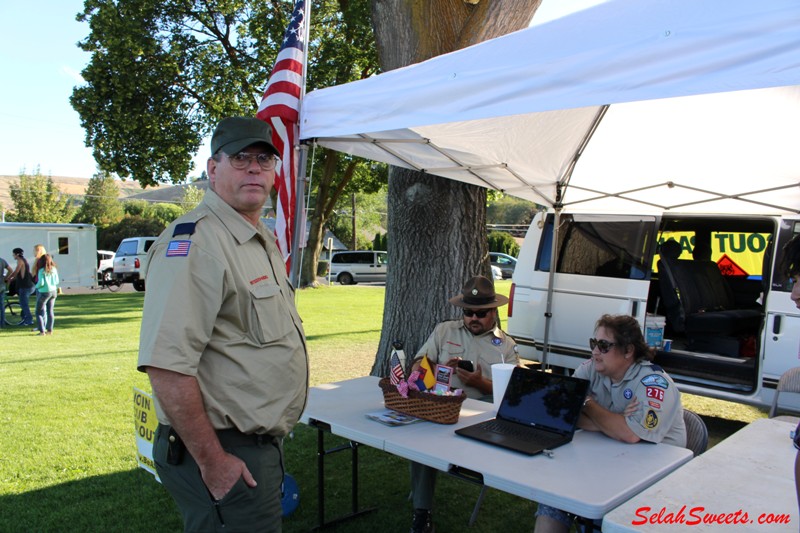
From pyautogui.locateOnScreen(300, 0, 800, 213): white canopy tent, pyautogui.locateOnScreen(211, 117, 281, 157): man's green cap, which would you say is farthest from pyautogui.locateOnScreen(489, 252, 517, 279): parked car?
pyautogui.locateOnScreen(211, 117, 281, 157): man's green cap

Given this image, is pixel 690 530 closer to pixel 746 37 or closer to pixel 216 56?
pixel 746 37

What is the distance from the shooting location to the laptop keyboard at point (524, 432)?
2651mm

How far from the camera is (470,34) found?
523 cm

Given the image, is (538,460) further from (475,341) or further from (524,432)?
(475,341)

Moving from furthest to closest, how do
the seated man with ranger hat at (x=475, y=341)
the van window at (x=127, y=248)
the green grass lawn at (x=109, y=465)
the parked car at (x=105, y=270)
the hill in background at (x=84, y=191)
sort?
the hill in background at (x=84, y=191)
the parked car at (x=105, y=270)
the van window at (x=127, y=248)
the seated man with ranger hat at (x=475, y=341)
the green grass lawn at (x=109, y=465)

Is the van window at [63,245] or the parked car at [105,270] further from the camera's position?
the parked car at [105,270]

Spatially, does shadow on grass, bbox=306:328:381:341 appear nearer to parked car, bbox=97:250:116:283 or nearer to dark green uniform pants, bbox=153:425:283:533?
dark green uniform pants, bbox=153:425:283:533

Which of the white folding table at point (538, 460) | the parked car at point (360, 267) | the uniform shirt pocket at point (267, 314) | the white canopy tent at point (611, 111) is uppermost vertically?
the white canopy tent at point (611, 111)

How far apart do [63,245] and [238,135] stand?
2368 cm

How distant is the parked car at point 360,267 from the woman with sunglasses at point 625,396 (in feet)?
83.5

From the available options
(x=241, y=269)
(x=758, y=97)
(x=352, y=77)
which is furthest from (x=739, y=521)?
(x=352, y=77)

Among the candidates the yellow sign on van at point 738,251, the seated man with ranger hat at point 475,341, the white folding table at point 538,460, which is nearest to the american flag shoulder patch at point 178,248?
the white folding table at point 538,460

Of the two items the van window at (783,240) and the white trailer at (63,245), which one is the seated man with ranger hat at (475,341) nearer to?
the van window at (783,240)

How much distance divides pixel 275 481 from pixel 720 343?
5510 mm
